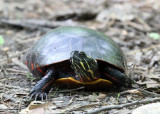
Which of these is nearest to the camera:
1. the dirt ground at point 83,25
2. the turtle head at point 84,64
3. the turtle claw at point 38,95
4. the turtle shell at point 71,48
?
the dirt ground at point 83,25

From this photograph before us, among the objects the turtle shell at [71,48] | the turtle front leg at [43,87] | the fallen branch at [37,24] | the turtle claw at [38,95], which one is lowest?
the turtle claw at [38,95]

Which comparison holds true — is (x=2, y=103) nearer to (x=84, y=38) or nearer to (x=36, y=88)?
(x=36, y=88)

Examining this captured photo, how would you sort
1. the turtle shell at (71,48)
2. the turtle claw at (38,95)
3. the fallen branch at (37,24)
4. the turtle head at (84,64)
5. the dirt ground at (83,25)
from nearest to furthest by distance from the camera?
the dirt ground at (83,25), the turtle head at (84,64), the turtle claw at (38,95), the turtle shell at (71,48), the fallen branch at (37,24)

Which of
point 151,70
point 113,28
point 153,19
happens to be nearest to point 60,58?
point 151,70

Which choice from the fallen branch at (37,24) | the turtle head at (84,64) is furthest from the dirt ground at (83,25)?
the turtle head at (84,64)

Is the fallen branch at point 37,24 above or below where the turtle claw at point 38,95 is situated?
above

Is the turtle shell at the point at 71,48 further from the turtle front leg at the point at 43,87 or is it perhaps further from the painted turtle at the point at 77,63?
the turtle front leg at the point at 43,87

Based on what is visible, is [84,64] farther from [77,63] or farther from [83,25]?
[83,25]

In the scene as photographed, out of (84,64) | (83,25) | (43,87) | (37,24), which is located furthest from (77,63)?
(83,25)
